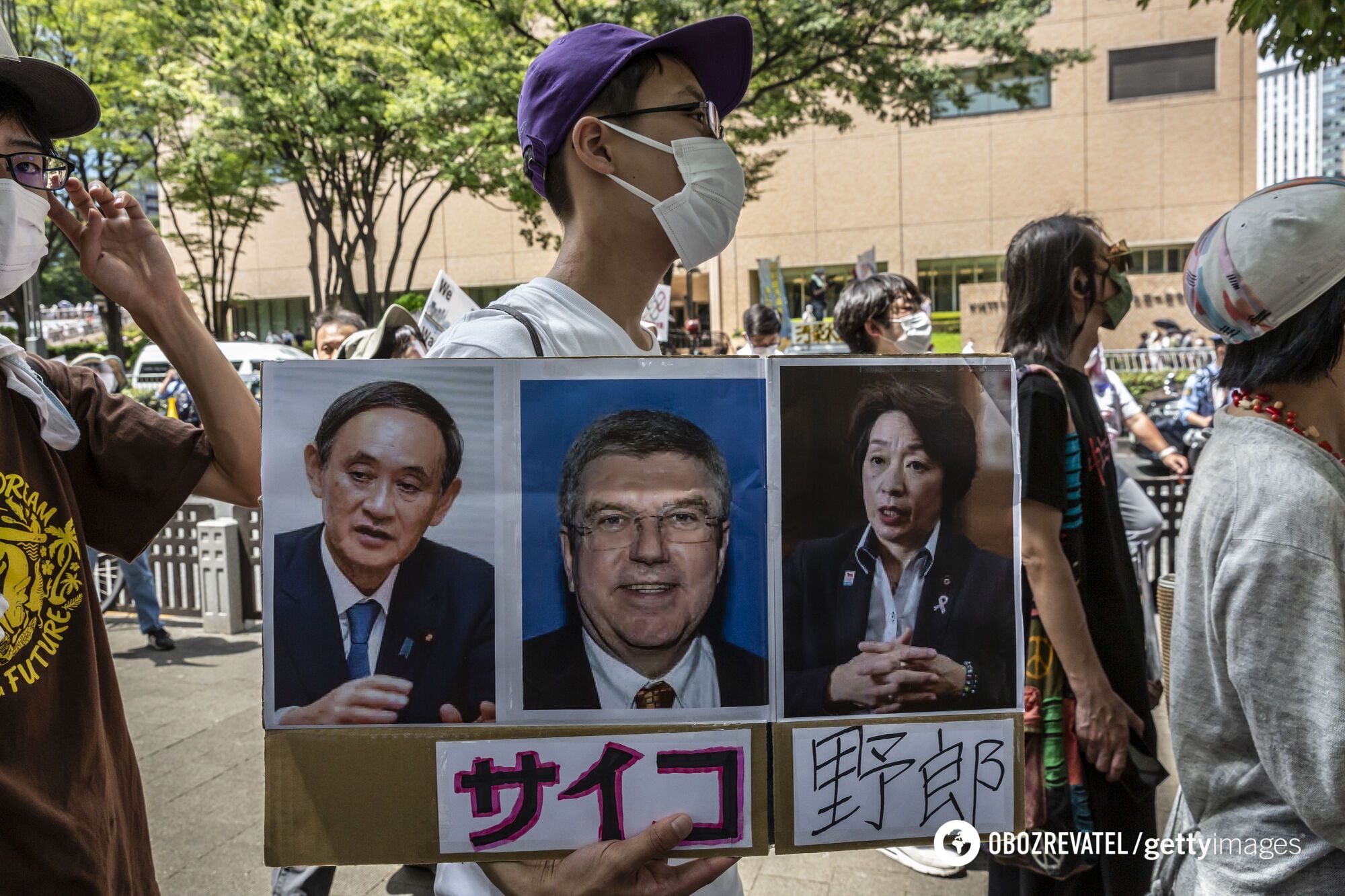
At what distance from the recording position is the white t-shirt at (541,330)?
4.37 feet

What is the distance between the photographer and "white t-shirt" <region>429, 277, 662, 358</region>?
133 cm

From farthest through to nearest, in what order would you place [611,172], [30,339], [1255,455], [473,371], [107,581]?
1. [30,339]
2. [107,581]
3. [1255,455]
4. [611,172]
5. [473,371]

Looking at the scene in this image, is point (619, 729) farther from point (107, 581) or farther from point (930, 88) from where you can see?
point (930, 88)

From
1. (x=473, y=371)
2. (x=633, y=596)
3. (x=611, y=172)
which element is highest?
(x=611, y=172)

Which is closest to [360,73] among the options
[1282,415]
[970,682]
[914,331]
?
[914,331]

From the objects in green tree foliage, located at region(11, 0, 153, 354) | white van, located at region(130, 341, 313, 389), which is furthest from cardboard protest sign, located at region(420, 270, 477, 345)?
white van, located at region(130, 341, 313, 389)

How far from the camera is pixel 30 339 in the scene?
989 centimetres

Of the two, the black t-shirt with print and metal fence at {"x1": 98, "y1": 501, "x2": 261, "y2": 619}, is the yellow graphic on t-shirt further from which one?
metal fence at {"x1": 98, "y1": 501, "x2": 261, "y2": 619}

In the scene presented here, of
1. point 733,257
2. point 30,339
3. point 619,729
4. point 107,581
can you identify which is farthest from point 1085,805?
point 733,257

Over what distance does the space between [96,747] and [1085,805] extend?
6.96ft

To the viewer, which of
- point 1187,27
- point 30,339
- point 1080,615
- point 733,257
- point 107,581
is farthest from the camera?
point 733,257

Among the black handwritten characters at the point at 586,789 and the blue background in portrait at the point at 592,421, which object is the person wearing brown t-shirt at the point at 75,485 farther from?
the blue background in portrait at the point at 592,421

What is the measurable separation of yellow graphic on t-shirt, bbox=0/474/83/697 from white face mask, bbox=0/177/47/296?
35 centimetres

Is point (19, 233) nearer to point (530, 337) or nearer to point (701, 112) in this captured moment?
point (530, 337)
